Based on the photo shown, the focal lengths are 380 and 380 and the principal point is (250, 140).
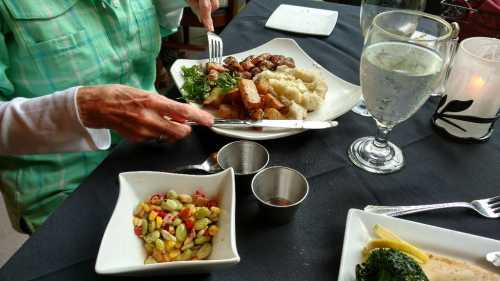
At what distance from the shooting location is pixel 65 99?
0.73 meters

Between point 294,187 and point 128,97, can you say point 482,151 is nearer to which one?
point 294,187

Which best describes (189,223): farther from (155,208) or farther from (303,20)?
(303,20)

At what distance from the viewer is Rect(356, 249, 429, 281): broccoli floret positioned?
0.54m

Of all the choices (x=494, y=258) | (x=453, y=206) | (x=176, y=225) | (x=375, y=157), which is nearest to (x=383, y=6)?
(x=375, y=157)

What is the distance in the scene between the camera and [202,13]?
118 centimetres

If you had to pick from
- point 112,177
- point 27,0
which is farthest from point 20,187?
point 27,0

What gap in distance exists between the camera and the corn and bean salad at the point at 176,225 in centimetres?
60

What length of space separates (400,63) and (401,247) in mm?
332

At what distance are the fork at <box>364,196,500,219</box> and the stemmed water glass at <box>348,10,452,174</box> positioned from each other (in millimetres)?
115

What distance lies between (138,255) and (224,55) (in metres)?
0.75

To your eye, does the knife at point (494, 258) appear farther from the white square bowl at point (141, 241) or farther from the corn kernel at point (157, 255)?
the corn kernel at point (157, 255)

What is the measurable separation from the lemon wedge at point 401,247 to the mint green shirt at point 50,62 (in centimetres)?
68

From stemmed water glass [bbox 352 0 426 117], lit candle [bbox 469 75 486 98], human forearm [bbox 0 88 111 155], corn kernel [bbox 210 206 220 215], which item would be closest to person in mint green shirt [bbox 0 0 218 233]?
human forearm [bbox 0 88 111 155]

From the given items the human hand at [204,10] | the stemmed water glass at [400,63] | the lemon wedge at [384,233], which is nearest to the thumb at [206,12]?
the human hand at [204,10]
